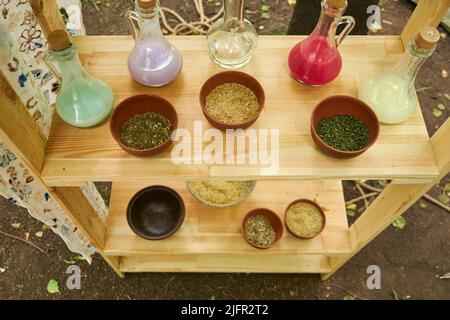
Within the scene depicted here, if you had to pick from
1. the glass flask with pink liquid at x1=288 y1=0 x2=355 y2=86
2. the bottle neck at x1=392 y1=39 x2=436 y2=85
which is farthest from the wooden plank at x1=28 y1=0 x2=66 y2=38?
the bottle neck at x1=392 y1=39 x2=436 y2=85

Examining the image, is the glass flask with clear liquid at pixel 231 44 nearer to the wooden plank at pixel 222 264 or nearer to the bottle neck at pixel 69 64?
the bottle neck at pixel 69 64

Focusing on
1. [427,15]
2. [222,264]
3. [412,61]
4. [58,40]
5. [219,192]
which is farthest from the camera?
[222,264]

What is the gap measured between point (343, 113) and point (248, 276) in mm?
1026

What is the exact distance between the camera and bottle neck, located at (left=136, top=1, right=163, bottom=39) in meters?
0.87

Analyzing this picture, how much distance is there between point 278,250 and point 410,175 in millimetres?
619

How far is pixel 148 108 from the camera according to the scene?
1.00 m

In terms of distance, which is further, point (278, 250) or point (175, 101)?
point (278, 250)

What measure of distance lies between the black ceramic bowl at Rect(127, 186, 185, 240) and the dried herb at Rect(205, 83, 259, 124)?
55cm

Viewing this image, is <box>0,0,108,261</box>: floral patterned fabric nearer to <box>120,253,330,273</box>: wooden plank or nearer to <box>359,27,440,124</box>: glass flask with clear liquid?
<box>120,253,330,273</box>: wooden plank

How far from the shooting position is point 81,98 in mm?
933

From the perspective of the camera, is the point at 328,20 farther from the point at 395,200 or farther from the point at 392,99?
the point at 395,200

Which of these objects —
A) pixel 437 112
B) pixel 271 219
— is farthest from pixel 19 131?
pixel 437 112
